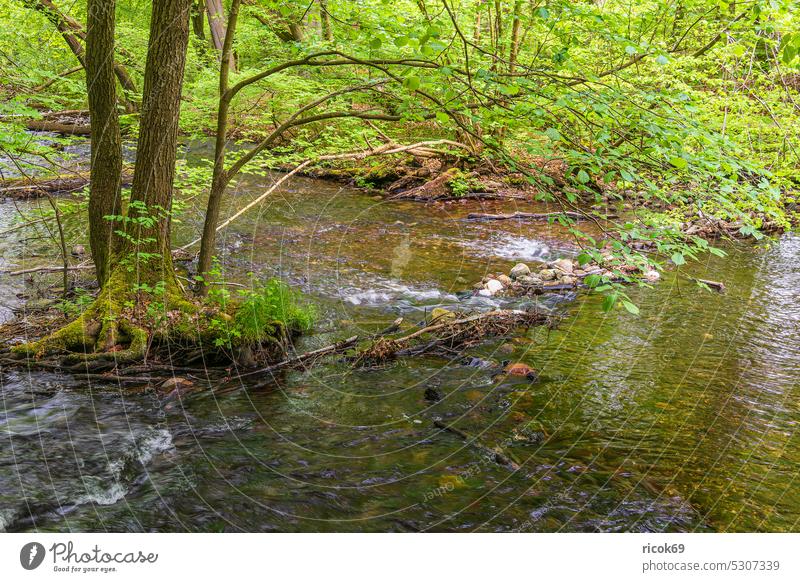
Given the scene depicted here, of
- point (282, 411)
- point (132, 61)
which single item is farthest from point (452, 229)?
point (282, 411)

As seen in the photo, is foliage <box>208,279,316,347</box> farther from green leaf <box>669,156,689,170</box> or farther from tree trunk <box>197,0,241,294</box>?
green leaf <box>669,156,689,170</box>

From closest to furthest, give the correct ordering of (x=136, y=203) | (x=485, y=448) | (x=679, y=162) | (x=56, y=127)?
1. (x=679, y=162)
2. (x=485, y=448)
3. (x=136, y=203)
4. (x=56, y=127)

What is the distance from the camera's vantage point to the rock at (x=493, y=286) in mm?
8836

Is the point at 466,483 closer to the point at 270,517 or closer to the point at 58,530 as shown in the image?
the point at 270,517

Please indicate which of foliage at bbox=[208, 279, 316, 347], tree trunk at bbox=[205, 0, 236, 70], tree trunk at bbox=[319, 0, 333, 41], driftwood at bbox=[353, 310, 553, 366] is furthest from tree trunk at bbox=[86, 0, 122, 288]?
tree trunk at bbox=[205, 0, 236, 70]

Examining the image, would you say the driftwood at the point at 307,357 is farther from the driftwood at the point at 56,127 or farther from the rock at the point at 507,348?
the driftwood at the point at 56,127

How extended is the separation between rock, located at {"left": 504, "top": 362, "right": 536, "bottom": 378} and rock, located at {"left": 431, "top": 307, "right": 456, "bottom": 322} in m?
1.31

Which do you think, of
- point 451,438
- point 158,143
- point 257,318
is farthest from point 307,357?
point 158,143

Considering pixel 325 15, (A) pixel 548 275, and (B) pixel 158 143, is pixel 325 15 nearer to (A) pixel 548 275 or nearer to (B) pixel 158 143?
(B) pixel 158 143

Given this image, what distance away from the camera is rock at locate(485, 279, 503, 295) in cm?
884

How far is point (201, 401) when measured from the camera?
536 centimetres

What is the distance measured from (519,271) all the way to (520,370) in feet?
12.1

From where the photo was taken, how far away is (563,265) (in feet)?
32.8

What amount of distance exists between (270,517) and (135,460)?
4.37ft
